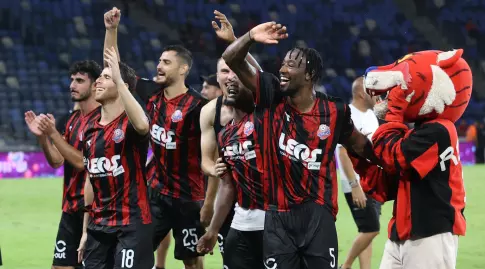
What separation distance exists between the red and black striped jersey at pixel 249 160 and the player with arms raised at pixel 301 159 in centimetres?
13

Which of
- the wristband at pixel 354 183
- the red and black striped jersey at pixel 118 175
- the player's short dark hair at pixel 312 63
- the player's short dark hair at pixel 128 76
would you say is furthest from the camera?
the wristband at pixel 354 183

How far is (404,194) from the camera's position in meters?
4.91

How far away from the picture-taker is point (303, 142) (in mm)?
5383

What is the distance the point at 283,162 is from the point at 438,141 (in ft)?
3.42

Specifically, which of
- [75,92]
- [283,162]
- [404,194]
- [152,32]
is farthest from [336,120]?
[152,32]

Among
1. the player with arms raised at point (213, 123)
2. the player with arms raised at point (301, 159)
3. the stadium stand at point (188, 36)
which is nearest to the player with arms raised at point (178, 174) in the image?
the player with arms raised at point (213, 123)

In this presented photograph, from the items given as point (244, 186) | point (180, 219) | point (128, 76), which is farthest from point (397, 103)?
point (180, 219)

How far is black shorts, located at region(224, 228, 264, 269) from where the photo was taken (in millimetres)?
5703

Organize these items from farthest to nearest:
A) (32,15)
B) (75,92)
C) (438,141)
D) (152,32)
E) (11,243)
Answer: (152,32)
(32,15)
(11,243)
(75,92)
(438,141)

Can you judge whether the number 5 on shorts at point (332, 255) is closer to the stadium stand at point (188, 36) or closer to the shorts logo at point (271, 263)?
the shorts logo at point (271, 263)

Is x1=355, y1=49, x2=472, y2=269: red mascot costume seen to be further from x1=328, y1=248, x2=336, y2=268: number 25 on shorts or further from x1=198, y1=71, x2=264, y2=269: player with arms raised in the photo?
x1=198, y1=71, x2=264, y2=269: player with arms raised

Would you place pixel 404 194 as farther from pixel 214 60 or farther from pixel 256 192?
pixel 214 60

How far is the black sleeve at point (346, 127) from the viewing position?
17.6 feet

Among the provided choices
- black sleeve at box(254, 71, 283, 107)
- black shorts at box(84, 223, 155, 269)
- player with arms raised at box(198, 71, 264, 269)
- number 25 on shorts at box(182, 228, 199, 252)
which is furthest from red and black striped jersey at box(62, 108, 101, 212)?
black sleeve at box(254, 71, 283, 107)
